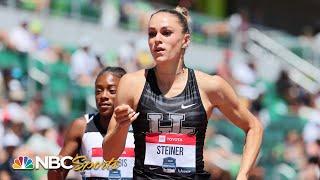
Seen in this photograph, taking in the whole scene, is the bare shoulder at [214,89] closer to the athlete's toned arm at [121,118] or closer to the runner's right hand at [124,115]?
the athlete's toned arm at [121,118]

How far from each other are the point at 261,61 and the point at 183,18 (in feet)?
54.4

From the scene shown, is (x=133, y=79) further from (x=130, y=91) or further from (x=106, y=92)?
(x=106, y=92)

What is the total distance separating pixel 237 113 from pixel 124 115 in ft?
3.51

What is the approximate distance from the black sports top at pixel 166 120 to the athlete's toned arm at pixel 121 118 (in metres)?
0.09

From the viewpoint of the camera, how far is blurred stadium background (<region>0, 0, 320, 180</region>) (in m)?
12.1

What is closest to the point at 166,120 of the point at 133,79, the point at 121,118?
the point at 133,79

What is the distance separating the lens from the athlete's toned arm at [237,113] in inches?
235

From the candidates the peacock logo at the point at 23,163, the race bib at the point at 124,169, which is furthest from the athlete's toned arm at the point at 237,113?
the peacock logo at the point at 23,163

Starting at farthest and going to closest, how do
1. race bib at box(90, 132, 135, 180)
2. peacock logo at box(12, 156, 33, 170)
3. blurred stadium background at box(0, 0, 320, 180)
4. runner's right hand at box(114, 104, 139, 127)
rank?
blurred stadium background at box(0, 0, 320, 180)
peacock logo at box(12, 156, 33, 170)
race bib at box(90, 132, 135, 180)
runner's right hand at box(114, 104, 139, 127)

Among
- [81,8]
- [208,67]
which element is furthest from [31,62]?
[208,67]

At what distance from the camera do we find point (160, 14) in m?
5.91

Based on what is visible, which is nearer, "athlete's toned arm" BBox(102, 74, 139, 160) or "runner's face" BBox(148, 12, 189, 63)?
"athlete's toned arm" BBox(102, 74, 139, 160)

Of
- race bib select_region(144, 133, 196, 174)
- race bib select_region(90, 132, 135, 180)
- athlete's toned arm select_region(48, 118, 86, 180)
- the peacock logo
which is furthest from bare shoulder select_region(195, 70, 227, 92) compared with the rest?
the peacock logo

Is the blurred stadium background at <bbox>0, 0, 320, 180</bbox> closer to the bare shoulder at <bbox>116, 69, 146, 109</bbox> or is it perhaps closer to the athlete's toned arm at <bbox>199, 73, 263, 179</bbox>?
the athlete's toned arm at <bbox>199, 73, 263, 179</bbox>
